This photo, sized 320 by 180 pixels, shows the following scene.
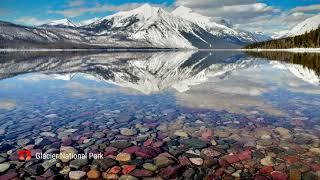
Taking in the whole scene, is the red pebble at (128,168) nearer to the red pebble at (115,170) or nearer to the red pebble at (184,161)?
the red pebble at (115,170)

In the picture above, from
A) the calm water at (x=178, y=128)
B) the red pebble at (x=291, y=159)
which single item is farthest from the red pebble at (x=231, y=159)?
the red pebble at (x=291, y=159)

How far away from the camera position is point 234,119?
21.8m

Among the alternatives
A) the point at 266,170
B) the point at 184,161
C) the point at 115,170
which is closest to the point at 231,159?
the point at 266,170

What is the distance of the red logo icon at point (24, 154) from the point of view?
47.8ft

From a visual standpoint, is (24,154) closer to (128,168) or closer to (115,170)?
(115,170)

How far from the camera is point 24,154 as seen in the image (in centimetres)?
1501

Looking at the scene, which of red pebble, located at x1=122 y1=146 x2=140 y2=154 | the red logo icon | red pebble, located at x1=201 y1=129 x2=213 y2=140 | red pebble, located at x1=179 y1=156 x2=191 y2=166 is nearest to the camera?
red pebble, located at x1=179 y1=156 x2=191 y2=166

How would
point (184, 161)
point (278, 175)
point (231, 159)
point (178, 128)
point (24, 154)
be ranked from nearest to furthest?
point (278, 175)
point (184, 161)
point (231, 159)
point (24, 154)
point (178, 128)

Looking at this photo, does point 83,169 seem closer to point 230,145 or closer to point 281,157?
point 230,145

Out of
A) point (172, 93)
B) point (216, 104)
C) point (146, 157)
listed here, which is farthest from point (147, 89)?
point (146, 157)

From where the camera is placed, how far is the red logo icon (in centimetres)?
1457

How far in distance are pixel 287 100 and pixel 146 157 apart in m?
18.2

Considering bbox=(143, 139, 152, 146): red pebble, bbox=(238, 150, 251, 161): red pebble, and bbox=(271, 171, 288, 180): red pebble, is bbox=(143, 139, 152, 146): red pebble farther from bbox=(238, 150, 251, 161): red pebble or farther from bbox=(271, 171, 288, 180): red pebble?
bbox=(271, 171, 288, 180): red pebble

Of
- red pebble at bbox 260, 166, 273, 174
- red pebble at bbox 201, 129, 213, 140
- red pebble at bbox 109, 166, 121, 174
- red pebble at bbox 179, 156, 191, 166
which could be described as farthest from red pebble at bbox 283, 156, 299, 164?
red pebble at bbox 109, 166, 121, 174
